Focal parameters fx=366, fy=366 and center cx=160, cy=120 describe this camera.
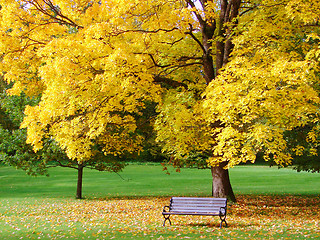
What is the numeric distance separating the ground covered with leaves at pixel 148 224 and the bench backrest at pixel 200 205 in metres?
0.42

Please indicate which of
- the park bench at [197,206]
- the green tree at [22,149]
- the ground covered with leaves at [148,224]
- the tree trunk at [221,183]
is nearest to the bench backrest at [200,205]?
the park bench at [197,206]

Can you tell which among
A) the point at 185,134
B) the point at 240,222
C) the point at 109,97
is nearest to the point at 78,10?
the point at 109,97

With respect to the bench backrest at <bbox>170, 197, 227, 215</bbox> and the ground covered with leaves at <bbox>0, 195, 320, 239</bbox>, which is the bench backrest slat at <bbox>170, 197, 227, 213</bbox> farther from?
the ground covered with leaves at <bbox>0, 195, 320, 239</bbox>

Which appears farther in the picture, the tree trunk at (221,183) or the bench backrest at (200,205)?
the tree trunk at (221,183)

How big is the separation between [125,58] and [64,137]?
396cm

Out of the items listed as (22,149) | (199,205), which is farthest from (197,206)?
(22,149)

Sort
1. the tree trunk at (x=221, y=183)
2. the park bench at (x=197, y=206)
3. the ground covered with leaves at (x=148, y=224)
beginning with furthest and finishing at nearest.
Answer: the tree trunk at (x=221, y=183)
the park bench at (x=197, y=206)
the ground covered with leaves at (x=148, y=224)

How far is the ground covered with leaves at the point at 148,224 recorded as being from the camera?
27.3 feet

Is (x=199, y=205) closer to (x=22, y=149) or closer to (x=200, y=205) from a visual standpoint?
(x=200, y=205)

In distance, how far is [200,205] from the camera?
9.55 meters

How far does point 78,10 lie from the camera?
1477 centimetres

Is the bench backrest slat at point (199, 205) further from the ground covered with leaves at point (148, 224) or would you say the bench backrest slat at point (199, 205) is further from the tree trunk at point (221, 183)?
the tree trunk at point (221, 183)

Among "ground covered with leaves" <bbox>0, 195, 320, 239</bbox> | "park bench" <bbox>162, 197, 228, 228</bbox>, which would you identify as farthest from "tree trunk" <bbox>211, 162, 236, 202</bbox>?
Answer: "park bench" <bbox>162, 197, 228, 228</bbox>

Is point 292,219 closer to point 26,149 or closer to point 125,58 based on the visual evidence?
point 125,58
